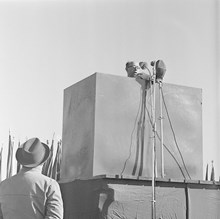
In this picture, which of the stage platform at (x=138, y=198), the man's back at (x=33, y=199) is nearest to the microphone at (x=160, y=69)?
the stage platform at (x=138, y=198)

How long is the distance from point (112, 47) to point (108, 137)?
2.22 m

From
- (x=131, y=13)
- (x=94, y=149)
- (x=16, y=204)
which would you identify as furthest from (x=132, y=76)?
(x=16, y=204)

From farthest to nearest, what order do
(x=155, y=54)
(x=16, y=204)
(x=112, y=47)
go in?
(x=112, y=47), (x=155, y=54), (x=16, y=204)

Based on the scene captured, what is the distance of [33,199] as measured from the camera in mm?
4352

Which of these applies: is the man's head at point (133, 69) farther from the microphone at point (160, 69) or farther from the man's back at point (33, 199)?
the man's back at point (33, 199)

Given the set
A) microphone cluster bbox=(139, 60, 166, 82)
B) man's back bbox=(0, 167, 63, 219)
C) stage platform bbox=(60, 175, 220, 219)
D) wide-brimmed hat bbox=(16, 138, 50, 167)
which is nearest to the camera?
man's back bbox=(0, 167, 63, 219)

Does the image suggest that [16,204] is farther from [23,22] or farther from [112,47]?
[23,22]

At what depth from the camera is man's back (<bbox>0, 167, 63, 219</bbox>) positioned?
4.31 m

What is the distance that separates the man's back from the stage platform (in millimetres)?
1429

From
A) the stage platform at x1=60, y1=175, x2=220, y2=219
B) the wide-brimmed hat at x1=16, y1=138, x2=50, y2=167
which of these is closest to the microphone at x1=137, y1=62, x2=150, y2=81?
the stage platform at x1=60, y1=175, x2=220, y2=219

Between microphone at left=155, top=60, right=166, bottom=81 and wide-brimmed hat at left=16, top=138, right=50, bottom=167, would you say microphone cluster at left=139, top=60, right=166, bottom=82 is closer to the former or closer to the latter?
microphone at left=155, top=60, right=166, bottom=81

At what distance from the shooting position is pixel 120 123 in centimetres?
678

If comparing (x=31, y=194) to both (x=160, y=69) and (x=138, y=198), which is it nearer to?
(x=138, y=198)

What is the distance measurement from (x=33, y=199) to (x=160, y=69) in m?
3.38
